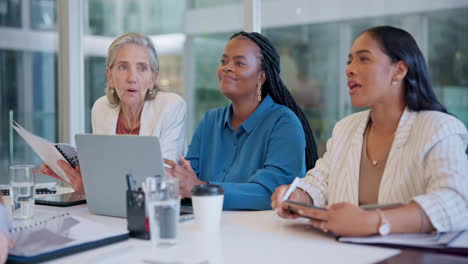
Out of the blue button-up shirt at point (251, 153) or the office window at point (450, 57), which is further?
the office window at point (450, 57)

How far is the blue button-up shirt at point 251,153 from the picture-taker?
208cm

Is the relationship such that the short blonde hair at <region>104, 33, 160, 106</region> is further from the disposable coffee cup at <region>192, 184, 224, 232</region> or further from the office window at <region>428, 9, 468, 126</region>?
the office window at <region>428, 9, 468, 126</region>

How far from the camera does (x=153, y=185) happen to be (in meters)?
1.52

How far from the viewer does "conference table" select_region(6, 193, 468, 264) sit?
138 centimetres

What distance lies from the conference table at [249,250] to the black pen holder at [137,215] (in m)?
0.03

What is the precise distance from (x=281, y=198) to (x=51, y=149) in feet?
3.05

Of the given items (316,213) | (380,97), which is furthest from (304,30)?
(316,213)

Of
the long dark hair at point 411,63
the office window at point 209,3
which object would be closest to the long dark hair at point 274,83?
the long dark hair at point 411,63

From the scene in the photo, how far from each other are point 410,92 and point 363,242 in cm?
60

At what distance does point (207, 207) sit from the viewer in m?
1.69

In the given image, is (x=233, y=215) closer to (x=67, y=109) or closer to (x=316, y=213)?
(x=316, y=213)

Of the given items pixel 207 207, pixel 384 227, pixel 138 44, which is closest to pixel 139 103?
pixel 138 44

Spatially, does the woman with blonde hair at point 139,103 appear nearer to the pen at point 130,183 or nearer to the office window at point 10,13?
the pen at point 130,183

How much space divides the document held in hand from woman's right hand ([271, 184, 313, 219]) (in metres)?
0.86
